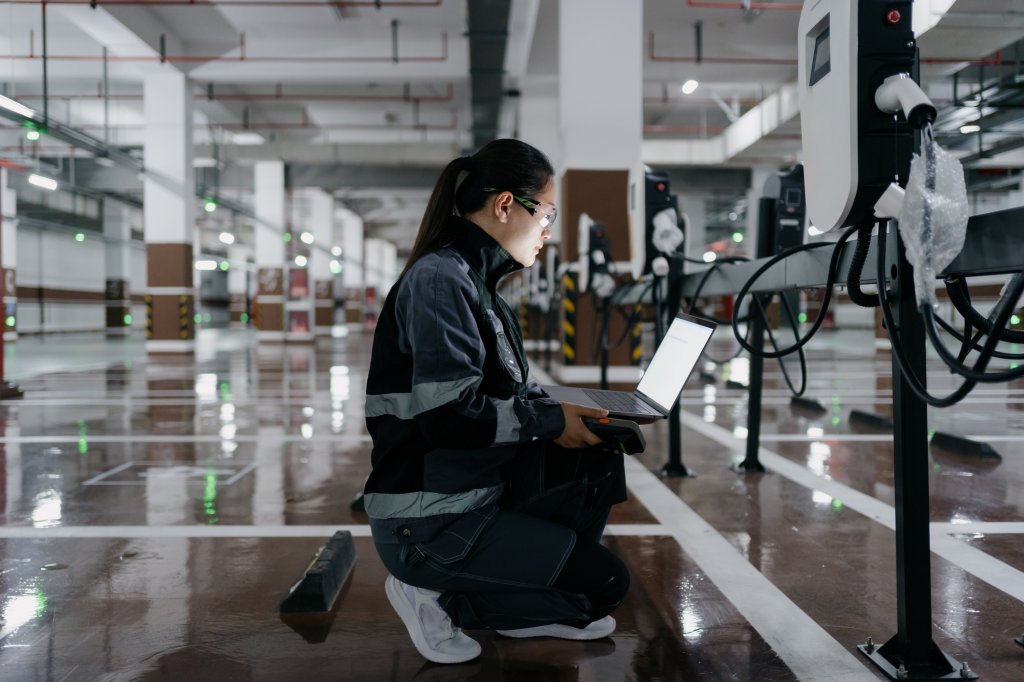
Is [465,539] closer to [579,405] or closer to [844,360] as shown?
[579,405]

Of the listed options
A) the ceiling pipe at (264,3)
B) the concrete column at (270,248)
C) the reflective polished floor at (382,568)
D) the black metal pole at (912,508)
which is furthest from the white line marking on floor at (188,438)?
the concrete column at (270,248)

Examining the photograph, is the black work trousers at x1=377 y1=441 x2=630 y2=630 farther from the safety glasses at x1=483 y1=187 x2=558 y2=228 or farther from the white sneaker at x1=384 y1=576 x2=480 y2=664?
the safety glasses at x1=483 y1=187 x2=558 y2=228

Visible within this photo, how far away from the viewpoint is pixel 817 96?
2.04 m

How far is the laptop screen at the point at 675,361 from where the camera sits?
2.13 metres

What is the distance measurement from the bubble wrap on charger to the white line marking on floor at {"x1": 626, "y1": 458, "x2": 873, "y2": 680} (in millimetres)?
964

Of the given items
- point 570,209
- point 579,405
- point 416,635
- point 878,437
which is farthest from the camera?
point 570,209

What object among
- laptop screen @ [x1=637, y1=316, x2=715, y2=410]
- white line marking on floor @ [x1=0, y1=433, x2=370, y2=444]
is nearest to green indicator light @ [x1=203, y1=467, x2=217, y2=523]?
white line marking on floor @ [x1=0, y1=433, x2=370, y2=444]

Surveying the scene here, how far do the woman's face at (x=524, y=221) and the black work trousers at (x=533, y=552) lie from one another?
49cm

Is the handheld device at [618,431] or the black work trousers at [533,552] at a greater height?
the handheld device at [618,431]

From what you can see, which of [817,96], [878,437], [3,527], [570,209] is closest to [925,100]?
[817,96]

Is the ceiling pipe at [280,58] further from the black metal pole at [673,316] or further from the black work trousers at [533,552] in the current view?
the black work trousers at [533,552]

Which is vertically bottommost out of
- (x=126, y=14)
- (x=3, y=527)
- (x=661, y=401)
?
(x=3, y=527)

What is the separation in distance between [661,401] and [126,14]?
13.1m

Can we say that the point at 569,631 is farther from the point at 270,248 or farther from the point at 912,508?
the point at 270,248
